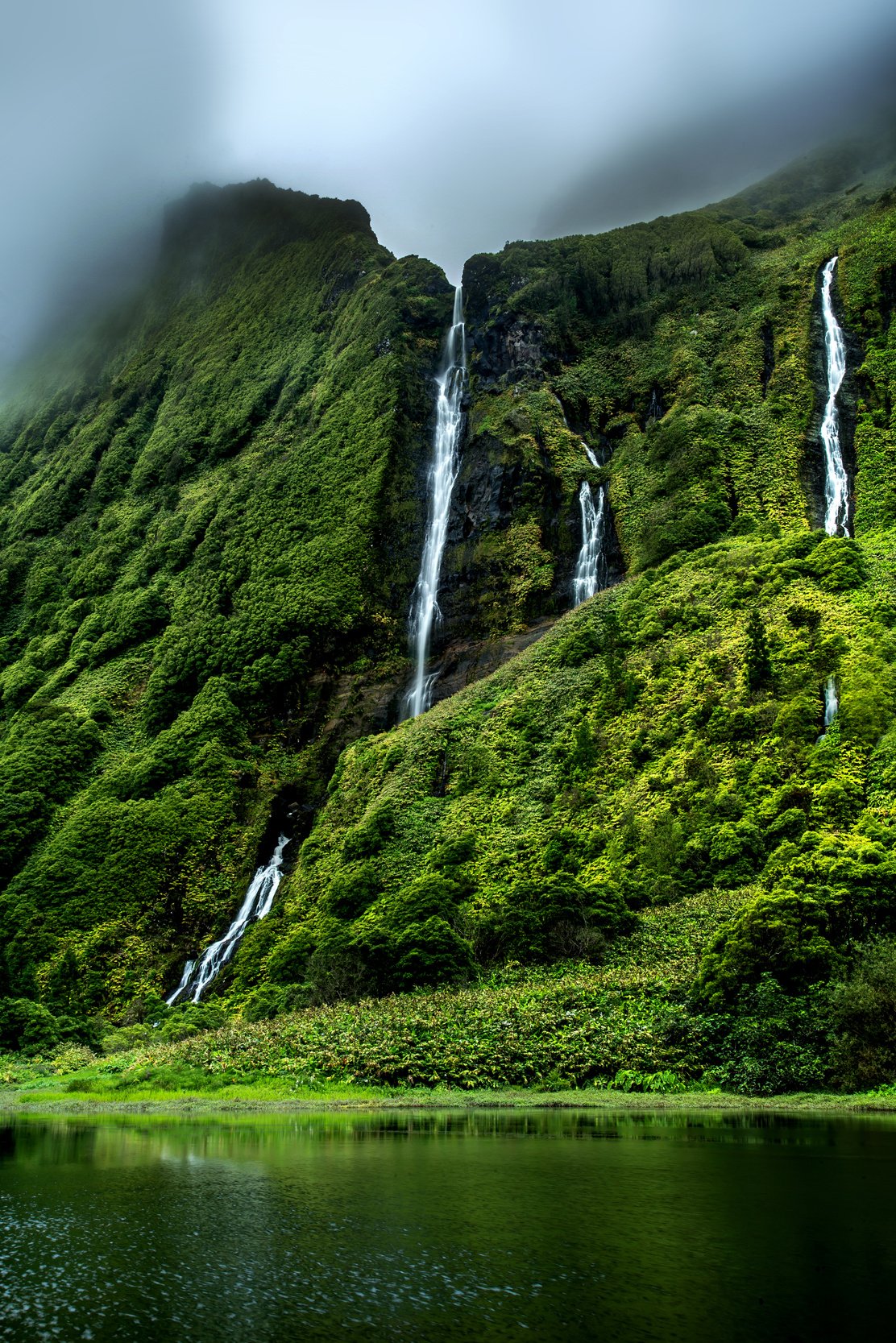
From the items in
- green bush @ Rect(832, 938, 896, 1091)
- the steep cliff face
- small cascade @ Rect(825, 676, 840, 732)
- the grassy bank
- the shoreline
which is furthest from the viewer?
small cascade @ Rect(825, 676, 840, 732)

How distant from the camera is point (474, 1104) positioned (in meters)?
18.1

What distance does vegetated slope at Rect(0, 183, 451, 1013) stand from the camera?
43.3 meters

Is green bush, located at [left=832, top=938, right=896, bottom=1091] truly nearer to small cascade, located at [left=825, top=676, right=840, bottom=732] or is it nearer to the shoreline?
the shoreline

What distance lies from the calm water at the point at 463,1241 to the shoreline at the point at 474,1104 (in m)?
3.07

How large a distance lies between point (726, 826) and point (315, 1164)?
18.0m

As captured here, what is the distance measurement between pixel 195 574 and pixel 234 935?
28703 mm

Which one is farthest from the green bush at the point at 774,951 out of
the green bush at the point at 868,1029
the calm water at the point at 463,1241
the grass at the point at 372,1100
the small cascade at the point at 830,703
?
the small cascade at the point at 830,703

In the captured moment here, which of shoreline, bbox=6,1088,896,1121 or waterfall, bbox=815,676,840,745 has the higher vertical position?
waterfall, bbox=815,676,840,745

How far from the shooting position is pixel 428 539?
57562 millimetres

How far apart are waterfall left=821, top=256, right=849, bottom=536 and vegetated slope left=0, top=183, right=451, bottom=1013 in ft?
76.0

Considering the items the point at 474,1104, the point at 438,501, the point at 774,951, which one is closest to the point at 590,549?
the point at 438,501

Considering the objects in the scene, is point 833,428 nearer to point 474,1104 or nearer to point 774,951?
point 774,951

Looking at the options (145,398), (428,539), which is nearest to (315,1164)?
(428,539)

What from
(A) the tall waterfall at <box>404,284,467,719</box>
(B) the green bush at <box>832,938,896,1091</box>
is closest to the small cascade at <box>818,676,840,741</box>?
(B) the green bush at <box>832,938,896,1091</box>
